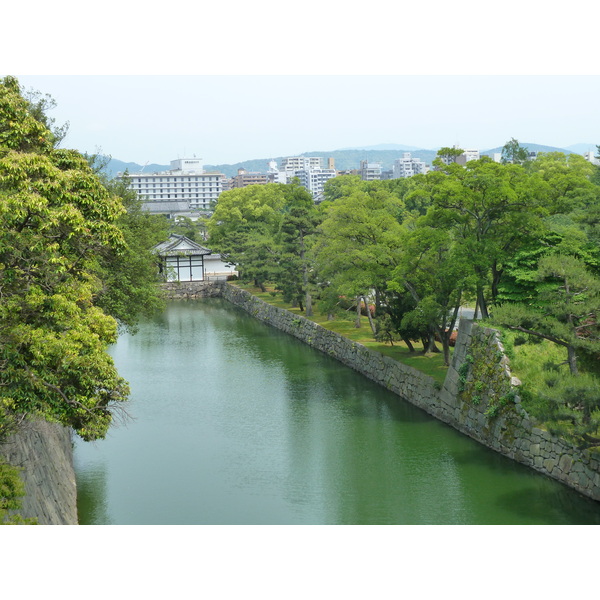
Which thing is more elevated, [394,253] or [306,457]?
[394,253]

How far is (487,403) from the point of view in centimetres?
1734

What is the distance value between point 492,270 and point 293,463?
6.84 metres

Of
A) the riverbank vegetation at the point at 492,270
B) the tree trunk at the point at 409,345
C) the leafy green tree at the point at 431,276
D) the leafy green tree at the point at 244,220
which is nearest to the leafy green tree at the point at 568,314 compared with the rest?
the riverbank vegetation at the point at 492,270

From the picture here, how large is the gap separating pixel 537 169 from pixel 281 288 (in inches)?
574

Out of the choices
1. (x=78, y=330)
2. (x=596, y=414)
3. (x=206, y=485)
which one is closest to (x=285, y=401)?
(x=206, y=485)

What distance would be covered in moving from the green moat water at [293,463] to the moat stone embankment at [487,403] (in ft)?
0.91

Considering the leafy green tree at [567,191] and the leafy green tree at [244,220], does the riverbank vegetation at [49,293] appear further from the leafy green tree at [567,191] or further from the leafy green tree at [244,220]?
the leafy green tree at [244,220]

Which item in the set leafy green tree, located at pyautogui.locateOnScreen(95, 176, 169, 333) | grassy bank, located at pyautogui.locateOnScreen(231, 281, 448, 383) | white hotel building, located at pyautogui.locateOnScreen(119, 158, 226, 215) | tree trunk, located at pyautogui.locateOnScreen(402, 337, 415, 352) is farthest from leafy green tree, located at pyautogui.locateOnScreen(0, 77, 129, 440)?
white hotel building, located at pyautogui.locateOnScreen(119, 158, 226, 215)

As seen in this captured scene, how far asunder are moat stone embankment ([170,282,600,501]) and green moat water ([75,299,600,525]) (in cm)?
28

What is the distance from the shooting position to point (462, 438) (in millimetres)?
18031

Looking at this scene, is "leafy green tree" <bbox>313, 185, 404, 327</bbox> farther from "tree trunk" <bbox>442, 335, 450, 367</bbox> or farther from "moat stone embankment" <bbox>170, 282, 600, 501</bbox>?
"tree trunk" <bbox>442, 335, 450, 367</bbox>

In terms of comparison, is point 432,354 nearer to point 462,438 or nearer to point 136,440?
point 462,438

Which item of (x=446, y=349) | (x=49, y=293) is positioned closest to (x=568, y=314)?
(x=446, y=349)

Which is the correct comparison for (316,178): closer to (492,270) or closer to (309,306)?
(309,306)
